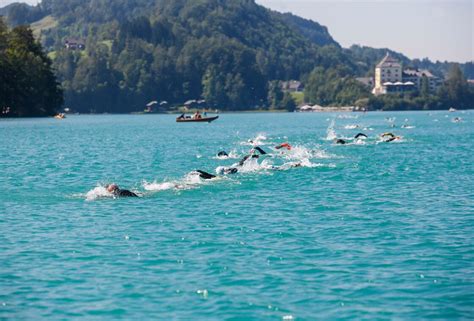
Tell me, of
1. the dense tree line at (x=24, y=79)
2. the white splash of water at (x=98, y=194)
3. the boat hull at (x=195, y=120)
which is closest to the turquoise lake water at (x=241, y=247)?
the white splash of water at (x=98, y=194)

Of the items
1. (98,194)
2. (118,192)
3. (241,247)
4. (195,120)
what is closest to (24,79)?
(195,120)

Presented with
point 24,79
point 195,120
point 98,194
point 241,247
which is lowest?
point 241,247

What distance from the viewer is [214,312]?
1914 centimetres

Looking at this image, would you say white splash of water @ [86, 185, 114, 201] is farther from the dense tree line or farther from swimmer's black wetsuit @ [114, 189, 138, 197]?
the dense tree line

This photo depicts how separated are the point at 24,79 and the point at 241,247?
14331 centimetres

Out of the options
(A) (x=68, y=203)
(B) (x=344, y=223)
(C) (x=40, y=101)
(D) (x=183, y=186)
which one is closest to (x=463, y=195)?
(B) (x=344, y=223)

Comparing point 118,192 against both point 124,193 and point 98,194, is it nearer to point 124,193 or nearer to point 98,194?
point 124,193

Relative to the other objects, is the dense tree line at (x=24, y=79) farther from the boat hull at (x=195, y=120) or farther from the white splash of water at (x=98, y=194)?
the white splash of water at (x=98, y=194)

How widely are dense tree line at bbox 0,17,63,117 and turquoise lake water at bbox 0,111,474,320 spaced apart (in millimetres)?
113530

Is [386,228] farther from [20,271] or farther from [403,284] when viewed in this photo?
[20,271]

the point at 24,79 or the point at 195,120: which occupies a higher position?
the point at 24,79

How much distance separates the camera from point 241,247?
85.4ft

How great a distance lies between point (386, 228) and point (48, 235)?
39.8 ft

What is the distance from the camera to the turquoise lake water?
19.8 metres
